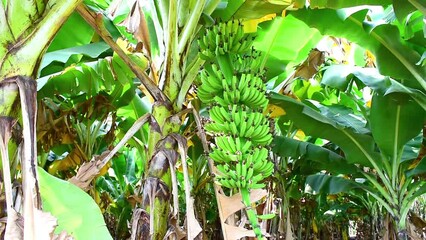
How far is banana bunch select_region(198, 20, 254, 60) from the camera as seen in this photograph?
134cm

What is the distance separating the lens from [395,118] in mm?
2195

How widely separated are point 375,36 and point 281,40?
416mm

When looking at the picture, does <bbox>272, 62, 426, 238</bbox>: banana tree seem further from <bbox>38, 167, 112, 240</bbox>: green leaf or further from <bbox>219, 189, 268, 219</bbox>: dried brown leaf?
<bbox>38, 167, 112, 240</bbox>: green leaf

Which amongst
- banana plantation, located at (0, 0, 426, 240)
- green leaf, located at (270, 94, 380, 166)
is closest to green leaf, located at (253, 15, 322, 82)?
banana plantation, located at (0, 0, 426, 240)

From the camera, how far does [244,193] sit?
1.24 metres

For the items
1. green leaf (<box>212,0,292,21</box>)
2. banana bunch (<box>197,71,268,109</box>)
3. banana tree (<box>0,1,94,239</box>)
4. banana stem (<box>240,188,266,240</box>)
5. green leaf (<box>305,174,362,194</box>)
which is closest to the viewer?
banana tree (<box>0,1,94,239</box>)

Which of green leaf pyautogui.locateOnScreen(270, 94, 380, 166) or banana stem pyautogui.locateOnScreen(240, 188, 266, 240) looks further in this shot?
green leaf pyautogui.locateOnScreen(270, 94, 380, 166)

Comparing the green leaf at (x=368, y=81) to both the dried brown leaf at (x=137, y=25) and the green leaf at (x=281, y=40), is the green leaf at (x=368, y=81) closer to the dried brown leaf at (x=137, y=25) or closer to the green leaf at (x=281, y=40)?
the green leaf at (x=281, y=40)

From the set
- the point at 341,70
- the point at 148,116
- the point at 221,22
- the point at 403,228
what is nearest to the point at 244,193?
the point at 148,116

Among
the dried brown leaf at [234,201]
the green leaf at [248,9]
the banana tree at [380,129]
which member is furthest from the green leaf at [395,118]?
the dried brown leaf at [234,201]

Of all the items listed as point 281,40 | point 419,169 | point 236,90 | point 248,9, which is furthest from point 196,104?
point 419,169

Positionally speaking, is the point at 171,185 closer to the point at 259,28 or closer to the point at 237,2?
the point at 237,2

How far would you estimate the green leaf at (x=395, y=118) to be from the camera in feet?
7.13

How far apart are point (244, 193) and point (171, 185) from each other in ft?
0.71
